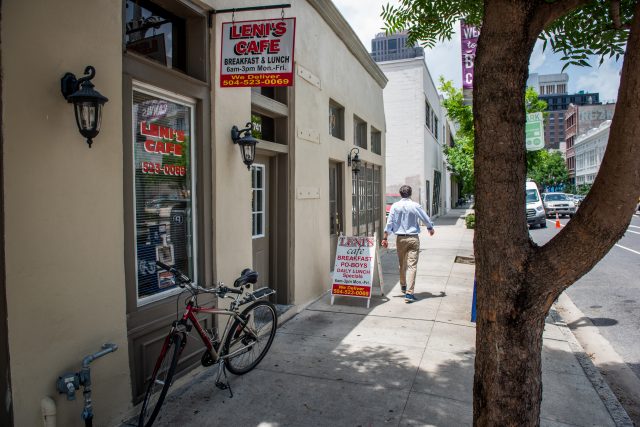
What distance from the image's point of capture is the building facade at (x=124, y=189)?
2947mm

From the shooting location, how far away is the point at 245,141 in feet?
17.1

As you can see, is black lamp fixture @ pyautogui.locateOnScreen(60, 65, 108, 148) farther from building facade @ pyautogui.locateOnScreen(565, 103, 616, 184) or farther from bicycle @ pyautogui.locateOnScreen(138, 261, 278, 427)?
building facade @ pyautogui.locateOnScreen(565, 103, 616, 184)

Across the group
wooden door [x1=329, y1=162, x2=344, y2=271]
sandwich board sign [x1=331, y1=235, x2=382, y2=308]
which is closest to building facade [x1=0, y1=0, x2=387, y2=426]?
sandwich board sign [x1=331, y1=235, x2=382, y2=308]

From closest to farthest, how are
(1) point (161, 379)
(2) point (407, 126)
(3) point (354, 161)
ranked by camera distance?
A: (1) point (161, 379), (3) point (354, 161), (2) point (407, 126)

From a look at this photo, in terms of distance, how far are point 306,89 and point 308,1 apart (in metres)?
1.50

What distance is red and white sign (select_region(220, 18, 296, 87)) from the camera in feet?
14.7

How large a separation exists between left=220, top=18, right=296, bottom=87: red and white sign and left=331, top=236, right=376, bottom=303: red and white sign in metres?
3.72

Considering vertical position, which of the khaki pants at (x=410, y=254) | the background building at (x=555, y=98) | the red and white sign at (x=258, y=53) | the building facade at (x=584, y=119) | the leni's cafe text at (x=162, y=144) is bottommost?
the khaki pants at (x=410, y=254)

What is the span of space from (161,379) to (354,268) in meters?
4.13

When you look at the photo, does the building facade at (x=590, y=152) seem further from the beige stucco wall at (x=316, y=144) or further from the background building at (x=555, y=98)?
the background building at (x=555, y=98)

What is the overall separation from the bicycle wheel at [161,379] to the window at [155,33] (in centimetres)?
253

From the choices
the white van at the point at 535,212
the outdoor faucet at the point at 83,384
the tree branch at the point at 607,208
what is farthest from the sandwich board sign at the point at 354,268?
the white van at the point at 535,212

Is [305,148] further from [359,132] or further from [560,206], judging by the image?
[560,206]

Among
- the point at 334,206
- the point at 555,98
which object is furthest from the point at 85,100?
the point at 555,98
